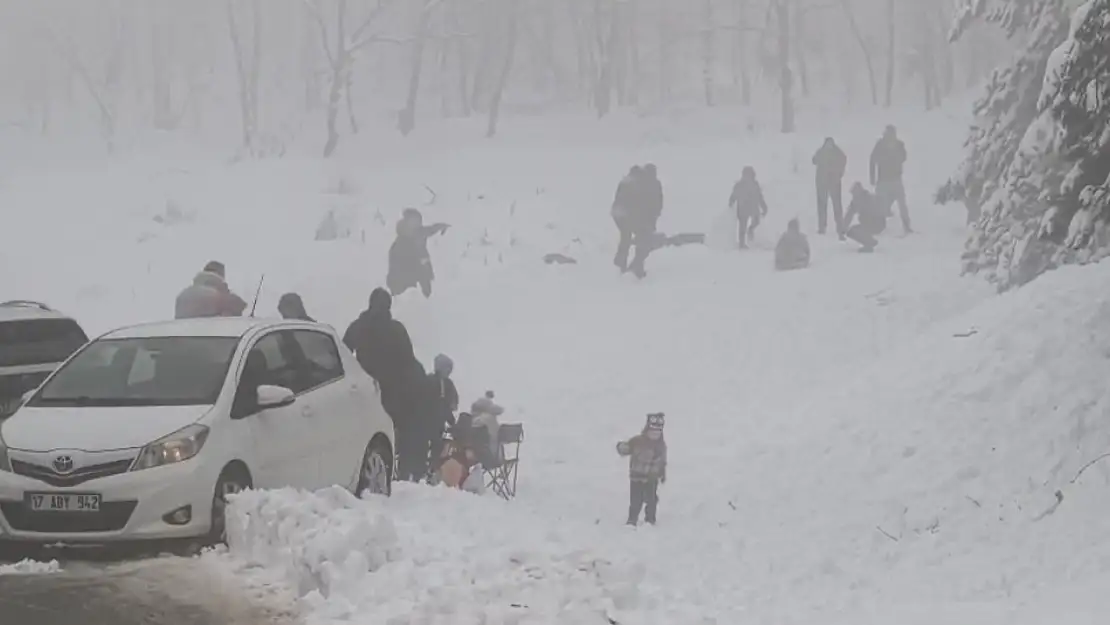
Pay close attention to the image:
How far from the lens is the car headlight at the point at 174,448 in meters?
6.62

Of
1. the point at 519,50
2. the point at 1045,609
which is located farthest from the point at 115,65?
the point at 1045,609

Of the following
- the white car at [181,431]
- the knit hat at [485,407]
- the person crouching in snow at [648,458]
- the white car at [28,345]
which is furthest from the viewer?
the knit hat at [485,407]

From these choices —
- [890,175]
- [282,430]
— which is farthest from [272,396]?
[890,175]

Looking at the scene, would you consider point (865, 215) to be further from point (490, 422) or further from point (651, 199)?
point (490, 422)

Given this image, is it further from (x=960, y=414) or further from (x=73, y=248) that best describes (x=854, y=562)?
(x=73, y=248)

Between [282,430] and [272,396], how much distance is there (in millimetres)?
273

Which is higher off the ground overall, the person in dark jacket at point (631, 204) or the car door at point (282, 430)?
the person in dark jacket at point (631, 204)

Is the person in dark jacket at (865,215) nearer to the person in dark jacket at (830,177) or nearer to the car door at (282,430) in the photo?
the person in dark jacket at (830,177)

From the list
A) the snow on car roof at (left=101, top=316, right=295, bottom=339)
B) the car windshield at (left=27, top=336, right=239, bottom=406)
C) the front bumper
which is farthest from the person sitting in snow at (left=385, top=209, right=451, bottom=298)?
the front bumper

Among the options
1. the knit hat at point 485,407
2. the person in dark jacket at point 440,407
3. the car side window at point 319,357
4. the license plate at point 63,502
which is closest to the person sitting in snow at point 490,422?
the knit hat at point 485,407

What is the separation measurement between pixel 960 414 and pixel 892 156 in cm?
1326

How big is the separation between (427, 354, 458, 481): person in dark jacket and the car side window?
2.68 meters

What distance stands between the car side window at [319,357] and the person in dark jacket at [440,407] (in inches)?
106

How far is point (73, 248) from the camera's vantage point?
3047 centimetres
